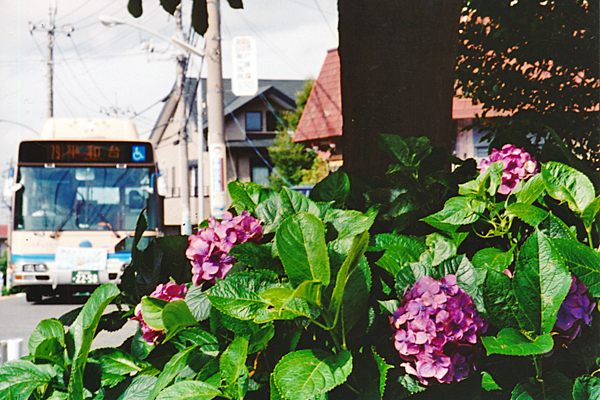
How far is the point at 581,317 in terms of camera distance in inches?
30.0

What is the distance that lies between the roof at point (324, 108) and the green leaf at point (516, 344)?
1277 cm

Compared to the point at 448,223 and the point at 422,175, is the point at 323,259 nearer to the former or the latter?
the point at 448,223

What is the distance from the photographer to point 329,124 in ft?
46.5

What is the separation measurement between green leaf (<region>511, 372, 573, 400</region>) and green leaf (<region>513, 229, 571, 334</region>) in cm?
7

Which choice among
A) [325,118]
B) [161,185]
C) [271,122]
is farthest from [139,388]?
[271,122]

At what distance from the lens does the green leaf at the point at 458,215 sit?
0.94 m

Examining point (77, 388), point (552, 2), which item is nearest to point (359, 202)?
point (77, 388)

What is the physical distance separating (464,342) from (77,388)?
569 mm

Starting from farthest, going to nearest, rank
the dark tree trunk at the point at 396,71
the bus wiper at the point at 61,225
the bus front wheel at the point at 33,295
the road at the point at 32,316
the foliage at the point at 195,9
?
the bus front wheel at the point at 33,295 → the bus wiper at the point at 61,225 → the road at the point at 32,316 → the foliage at the point at 195,9 → the dark tree trunk at the point at 396,71

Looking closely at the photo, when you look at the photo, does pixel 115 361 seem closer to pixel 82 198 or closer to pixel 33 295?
pixel 82 198

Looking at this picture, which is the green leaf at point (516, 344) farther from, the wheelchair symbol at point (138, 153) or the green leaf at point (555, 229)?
the wheelchair symbol at point (138, 153)

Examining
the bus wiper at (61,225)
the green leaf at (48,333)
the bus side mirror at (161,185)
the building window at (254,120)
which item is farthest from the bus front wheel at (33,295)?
the building window at (254,120)

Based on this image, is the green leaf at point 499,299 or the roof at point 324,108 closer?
the green leaf at point 499,299

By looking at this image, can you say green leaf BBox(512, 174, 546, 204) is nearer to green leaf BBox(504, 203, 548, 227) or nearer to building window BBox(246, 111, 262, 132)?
green leaf BBox(504, 203, 548, 227)
